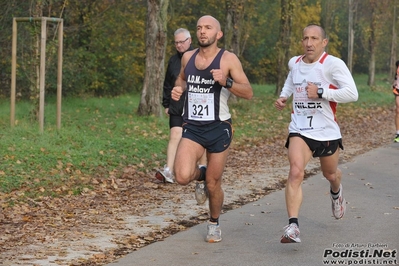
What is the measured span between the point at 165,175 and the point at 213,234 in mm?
4063

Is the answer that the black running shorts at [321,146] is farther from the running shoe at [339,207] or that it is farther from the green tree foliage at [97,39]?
the green tree foliage at [97,39]

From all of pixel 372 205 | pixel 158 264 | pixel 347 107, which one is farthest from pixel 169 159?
pixel 347 107

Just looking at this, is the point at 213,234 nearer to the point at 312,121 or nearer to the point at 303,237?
the point at 303,237

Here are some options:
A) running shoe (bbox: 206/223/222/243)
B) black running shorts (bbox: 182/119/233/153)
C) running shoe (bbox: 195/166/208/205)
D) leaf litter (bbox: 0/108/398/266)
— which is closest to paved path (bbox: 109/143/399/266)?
running shoe (bbox: 206/223/222/243)

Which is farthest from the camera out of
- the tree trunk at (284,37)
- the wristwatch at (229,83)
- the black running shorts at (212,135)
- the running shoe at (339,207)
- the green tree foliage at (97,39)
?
the tree trunk at (284,37)

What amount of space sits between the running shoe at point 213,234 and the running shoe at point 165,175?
3980 mm

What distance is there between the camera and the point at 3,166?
12.3 m

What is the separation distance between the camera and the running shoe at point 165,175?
12719 mm

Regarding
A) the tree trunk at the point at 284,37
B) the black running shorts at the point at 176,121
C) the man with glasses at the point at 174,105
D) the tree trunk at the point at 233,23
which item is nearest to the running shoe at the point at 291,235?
the man with glasses at the point at 174,105

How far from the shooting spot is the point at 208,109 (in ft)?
28.3

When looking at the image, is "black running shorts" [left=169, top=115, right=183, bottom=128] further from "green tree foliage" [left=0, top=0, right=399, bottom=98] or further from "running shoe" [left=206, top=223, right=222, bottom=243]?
"green tree foliage" [left=0, top=0, right=399, bottom=98]

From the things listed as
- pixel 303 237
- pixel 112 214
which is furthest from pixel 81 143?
pixel 303 237

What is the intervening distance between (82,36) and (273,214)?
23266mm

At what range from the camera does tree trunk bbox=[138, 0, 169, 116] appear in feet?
69.8
